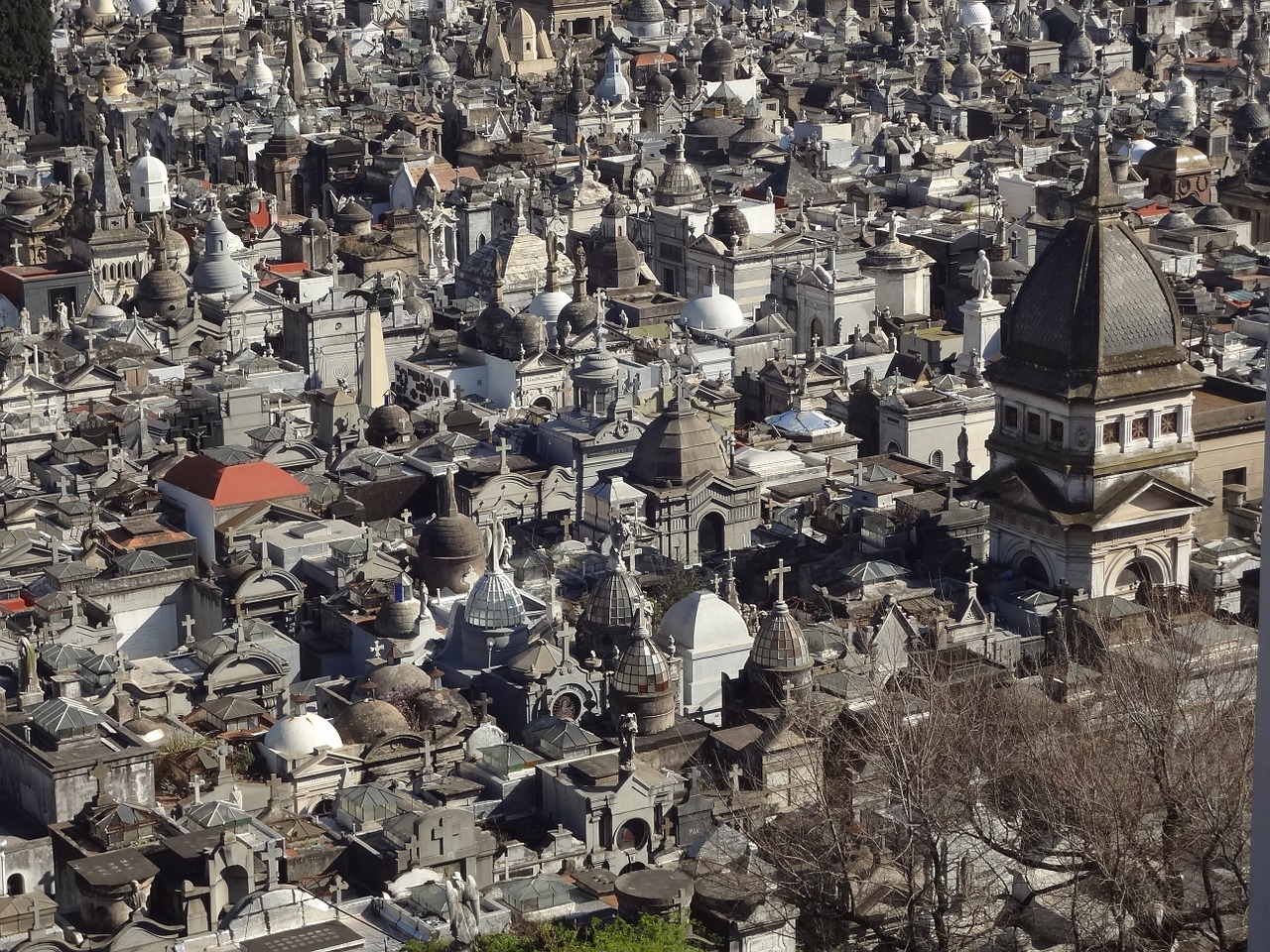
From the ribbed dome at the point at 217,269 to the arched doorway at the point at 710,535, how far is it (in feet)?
138

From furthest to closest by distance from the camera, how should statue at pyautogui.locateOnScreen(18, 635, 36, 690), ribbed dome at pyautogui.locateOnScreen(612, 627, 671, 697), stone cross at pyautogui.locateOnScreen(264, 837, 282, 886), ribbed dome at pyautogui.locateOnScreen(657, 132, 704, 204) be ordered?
ribbed dome at pyautogui.locateOnScreen(657, 132, 704, 204) → ribbed dome at pyautogui.locateOnScreen(612, 627, 671, 697) → statue at pyautogui.locateOnScreen(18, 635, 36, 690) → stone cross at pyautogui.locateOnScreen(264, 837, 282, 886)

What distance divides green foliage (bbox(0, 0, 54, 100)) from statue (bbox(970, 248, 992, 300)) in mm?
82472

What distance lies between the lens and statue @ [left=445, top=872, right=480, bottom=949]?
60.5 metres

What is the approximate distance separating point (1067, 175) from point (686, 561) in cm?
6877

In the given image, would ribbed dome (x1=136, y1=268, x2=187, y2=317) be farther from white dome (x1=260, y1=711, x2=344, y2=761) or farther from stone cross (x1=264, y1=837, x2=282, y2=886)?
stone cross (x1=264, y1=837, x2=282, y2=886)

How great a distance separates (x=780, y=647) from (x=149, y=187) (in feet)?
278

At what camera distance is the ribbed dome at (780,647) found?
3115 inches

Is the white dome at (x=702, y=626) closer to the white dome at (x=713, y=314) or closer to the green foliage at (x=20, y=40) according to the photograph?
the white dome at (x=713, y=314)

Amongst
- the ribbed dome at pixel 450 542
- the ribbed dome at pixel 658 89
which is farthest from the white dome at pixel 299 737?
the ribbed dome at pixel 658 89

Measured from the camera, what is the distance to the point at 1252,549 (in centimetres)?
9388

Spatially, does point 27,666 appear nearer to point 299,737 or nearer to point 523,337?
point 299,737

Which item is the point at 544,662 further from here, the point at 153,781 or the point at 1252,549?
the point at 1252,549

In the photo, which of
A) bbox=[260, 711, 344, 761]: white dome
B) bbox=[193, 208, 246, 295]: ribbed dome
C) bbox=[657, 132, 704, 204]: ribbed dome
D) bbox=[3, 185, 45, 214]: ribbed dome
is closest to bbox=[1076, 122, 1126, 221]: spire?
bbox=[260, 711, 344, 761]: white dome

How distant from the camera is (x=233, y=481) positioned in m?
100
